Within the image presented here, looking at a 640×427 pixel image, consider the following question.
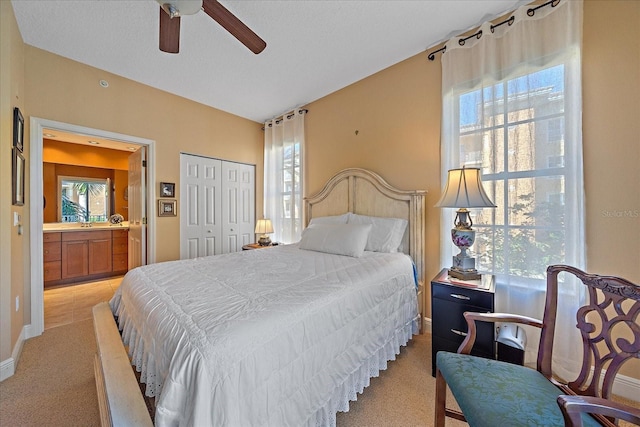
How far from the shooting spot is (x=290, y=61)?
110 inches

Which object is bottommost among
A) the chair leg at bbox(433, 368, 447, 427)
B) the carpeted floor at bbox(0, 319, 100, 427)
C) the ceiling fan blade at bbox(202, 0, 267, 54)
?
the carpeted floor at bbox(0, 319, 100, 427)

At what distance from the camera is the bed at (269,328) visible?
36.2 inches

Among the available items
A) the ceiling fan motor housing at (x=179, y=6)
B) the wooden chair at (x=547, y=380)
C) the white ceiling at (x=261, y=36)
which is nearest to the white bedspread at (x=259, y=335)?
the wooden chair at (x=547, y=380)

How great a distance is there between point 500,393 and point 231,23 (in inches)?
98.3

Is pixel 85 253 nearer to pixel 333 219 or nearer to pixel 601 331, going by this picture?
pixel 333 219

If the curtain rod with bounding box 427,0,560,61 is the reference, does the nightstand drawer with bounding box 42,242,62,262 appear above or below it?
below

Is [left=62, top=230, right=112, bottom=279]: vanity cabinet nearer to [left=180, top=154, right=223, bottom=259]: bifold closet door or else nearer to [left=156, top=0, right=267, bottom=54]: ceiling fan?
[left=180, top=154, right=223, bottom=259]: bifold closet door

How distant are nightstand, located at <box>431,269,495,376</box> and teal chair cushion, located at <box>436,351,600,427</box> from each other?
1.59 feet

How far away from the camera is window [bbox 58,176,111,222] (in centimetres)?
500

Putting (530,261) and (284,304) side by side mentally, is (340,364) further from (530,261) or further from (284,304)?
(530,261)

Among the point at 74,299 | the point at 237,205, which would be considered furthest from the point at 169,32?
the point at 74,299

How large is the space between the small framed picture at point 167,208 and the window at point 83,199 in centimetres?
301

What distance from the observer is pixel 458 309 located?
1.83 meters

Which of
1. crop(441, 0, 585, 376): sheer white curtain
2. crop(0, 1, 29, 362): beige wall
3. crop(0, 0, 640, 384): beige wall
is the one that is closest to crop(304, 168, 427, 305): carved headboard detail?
crop(0, 0, 640, 384): beige wall
